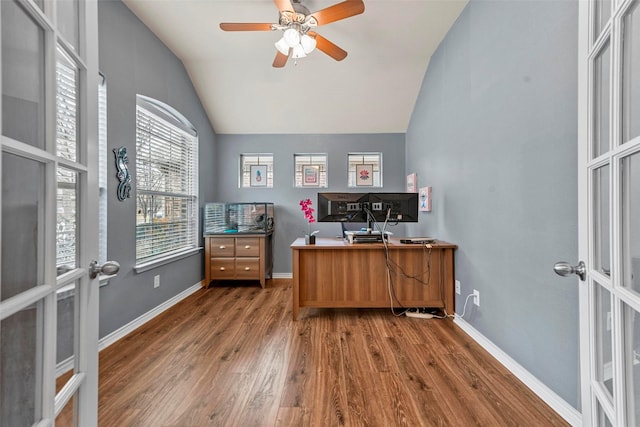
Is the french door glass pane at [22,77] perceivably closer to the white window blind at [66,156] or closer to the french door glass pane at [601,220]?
the white window blind at [66,156]

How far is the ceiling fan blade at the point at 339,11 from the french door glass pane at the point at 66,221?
207 centimetres

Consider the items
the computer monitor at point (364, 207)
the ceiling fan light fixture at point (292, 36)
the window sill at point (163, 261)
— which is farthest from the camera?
the computer monitor at point (364, 207)

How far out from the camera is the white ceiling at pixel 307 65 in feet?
8.46

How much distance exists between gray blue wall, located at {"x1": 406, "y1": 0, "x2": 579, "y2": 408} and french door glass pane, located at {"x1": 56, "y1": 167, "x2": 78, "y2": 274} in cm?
208

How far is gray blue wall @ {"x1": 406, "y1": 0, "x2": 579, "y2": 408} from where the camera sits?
138cm

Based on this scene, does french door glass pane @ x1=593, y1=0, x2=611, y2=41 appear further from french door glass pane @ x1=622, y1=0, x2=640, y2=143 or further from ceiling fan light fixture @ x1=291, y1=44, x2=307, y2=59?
ceiling fan light fixture @ x1=291, y1=44, x2=307, y2=59

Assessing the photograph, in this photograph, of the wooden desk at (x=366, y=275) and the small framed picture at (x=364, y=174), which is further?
the small framed picture at (x=364, y=174)

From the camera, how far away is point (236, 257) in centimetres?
382

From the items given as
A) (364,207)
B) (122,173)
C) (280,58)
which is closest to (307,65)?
(280,58)

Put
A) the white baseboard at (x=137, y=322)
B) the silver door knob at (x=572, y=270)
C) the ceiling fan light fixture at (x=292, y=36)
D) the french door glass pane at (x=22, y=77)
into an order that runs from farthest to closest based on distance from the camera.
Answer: the ceiling fan light fixture at (x=292, y=36) → the white baseboard at (x=137, y=322) → the silver door knob at (x=572, y=270) → the french door glass pane at (x=22, y=77)

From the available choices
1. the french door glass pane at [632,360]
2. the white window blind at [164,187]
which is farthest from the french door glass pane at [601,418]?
the white window blind at [164,187]

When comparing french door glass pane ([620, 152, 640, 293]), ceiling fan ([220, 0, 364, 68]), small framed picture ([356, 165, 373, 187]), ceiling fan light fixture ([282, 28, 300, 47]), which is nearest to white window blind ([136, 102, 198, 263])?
ceiling fan ([220, 0, 364, 68])

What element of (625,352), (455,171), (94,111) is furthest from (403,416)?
(455,171)

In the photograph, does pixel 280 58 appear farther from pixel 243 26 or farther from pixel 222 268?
pixel 222 268
